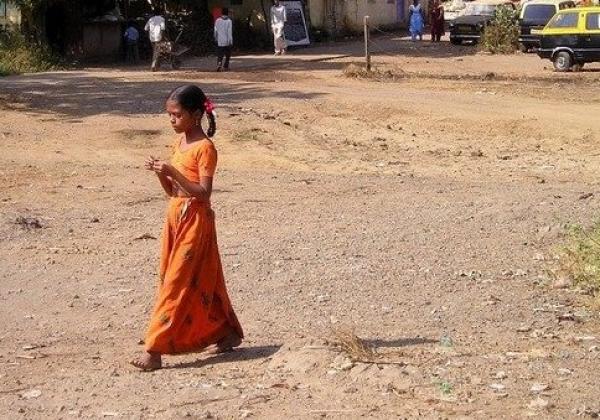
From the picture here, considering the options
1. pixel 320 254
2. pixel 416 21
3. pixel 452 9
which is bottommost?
pixel 452 9

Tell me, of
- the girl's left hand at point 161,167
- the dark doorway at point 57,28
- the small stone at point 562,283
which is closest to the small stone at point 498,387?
the girl's left hand at point 161,167

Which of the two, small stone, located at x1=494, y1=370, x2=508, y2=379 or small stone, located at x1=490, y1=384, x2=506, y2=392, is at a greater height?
small stone, located at x1=490, y1=384, x2=506, y2=392

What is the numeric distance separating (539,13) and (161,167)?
28.9 metres

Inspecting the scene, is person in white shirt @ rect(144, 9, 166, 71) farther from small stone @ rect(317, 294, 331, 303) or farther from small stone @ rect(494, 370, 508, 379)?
small stone @ rect(494, 370, 508, 379)

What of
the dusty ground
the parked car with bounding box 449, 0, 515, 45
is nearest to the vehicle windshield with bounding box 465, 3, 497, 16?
the parked car with bounding box 449, 0, 515, 45

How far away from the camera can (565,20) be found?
26.4 meters

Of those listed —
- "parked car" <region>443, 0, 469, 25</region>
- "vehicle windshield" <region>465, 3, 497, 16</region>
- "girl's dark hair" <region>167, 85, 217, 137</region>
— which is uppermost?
→ "girl's dark hair" <region>167, 85, 217, 137</region>

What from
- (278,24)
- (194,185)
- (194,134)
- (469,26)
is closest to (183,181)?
(194,185)

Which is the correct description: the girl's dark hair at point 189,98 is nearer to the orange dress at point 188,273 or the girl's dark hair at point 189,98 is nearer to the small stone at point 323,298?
the orange dress at point 188,273

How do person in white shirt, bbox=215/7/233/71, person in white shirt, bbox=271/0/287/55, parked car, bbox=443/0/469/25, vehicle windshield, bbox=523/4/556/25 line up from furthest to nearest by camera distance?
1. parked car, bbox=443/0/469/25
2. vehicle windshield, bbox=523/4/556/25
3. person in white shirt, bbox=271/0/287/55
4. person in white shirt, bbox=215/7/233/71

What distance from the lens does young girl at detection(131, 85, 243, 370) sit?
19.0ft

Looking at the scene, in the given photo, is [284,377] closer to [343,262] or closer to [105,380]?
[105,380]

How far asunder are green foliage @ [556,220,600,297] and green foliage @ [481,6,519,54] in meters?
26.1

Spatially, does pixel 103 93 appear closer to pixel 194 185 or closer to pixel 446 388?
pixel 194 185
